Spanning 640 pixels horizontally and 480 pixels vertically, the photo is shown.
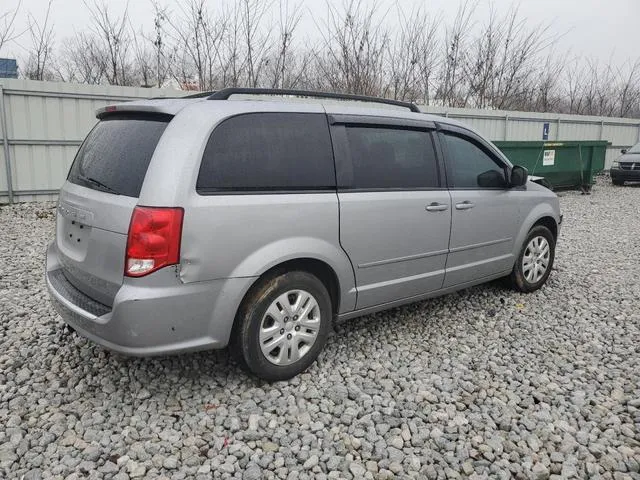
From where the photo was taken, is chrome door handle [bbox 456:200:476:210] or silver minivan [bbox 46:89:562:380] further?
chrome door handle [bbox 456:200:476:210]

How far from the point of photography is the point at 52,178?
29.8 feet

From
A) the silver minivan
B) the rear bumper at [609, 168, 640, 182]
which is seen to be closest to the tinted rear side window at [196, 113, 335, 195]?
the silver minivan

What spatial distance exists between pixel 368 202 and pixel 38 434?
2.25 metres

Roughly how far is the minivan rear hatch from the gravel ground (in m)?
0.69

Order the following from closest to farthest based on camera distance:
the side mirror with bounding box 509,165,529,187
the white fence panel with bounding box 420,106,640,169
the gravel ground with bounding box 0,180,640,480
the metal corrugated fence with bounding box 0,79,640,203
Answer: the gravel ground with bounding box 0,180,640,480 → the side mirror with bounding box 509,165,529,187 → the metal corrugated fence with bounding box 0,79,640,203 → the white fence panel with bounding box 420,106,640,169

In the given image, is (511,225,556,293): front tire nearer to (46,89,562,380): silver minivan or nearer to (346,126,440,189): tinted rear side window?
(46,89,562,380): silver minivan

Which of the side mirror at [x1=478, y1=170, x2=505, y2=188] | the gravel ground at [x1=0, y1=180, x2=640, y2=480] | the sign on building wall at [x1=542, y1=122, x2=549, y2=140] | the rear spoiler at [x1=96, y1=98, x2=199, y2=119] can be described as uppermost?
the sign on building wall at [x1=542, y1=122, x2=549, y2=140]

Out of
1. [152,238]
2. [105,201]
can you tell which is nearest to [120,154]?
[105,201]

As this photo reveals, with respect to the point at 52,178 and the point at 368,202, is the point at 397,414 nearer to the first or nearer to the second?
the point at 368,202

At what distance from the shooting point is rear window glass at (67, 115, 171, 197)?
8.85ft

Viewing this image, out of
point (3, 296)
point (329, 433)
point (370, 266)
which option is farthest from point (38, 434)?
point (3, 296)

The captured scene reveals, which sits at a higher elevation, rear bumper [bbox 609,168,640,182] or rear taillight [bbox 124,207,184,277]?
rear taillight [bbox 124,207,184,277]

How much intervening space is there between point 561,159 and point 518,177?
9.56m

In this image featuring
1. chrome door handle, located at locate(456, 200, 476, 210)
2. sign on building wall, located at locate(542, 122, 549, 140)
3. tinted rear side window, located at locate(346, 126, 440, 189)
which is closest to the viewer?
tinted rear side window, located at locate(346, 126, 440, 189)
